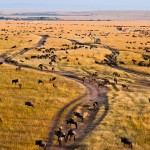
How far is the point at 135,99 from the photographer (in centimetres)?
4644

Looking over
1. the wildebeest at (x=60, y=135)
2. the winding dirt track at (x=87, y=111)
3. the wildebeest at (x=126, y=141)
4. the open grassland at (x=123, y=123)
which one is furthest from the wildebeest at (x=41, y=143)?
the wildebeest at (x=126, y=141)

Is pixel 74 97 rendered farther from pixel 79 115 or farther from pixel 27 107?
pixel 79 115

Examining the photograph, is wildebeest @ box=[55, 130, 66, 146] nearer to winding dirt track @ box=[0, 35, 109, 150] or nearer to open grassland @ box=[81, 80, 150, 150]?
winding dirt track @ box=[0, 35, 109, 150]

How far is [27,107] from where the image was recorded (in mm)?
39406

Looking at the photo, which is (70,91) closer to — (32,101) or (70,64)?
(32,101)

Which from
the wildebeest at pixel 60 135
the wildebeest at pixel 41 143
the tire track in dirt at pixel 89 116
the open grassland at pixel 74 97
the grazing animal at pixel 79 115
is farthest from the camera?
the grazing animal at pixel 79 115

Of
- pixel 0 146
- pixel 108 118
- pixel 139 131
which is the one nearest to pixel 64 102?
pixel 108 118

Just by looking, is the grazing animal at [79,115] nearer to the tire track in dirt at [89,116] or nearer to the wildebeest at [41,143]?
the tire track in dirt at [89,116]

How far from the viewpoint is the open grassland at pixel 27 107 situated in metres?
31.8

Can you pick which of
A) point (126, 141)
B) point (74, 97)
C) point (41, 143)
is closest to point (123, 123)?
point (126, 141)

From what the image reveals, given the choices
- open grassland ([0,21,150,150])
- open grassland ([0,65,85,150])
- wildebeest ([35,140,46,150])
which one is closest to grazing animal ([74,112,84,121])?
open grassland ([0,21,150,150])

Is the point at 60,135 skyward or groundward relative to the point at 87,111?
skyward

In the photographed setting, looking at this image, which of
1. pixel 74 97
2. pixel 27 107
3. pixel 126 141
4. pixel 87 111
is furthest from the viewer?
pixel 74 97

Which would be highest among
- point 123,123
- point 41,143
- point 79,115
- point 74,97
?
point 41,143
